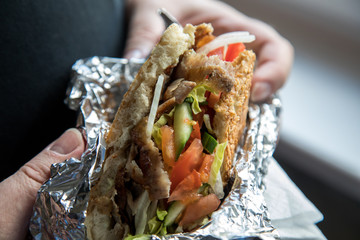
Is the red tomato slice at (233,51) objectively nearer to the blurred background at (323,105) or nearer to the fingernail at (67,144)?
the fingernail at (67,144)

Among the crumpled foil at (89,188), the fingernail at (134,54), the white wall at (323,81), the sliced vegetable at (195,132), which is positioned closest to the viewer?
the crumpled foil at (89,188)

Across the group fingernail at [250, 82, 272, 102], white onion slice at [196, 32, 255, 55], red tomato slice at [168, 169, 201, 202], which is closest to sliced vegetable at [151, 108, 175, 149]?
red tomato slice at [168, 169, 201, 202]

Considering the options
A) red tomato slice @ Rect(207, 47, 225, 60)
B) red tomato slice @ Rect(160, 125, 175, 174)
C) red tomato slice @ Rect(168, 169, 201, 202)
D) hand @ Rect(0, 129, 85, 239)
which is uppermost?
red tomato slice @ Rect(207, 47, 225, 60)

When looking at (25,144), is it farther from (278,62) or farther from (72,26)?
(278,62)

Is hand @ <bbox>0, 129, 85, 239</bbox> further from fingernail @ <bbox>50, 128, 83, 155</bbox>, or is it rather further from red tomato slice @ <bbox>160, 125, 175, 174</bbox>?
red tomato slice @ <bbox>160, 125, 175, 174</bbox>

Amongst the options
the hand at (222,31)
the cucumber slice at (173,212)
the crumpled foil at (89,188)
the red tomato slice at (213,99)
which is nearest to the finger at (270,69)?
the hand at (222,31)
